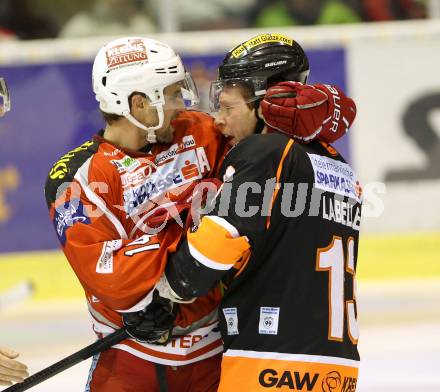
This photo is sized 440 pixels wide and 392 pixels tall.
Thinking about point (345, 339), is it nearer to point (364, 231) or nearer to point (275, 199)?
point (275, 199)

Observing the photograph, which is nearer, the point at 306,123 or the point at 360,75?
the point at 306,123

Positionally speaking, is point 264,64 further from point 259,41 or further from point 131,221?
point 131,221

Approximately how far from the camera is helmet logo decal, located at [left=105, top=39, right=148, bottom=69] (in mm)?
2846

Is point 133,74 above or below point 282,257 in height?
above

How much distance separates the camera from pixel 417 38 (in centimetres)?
697

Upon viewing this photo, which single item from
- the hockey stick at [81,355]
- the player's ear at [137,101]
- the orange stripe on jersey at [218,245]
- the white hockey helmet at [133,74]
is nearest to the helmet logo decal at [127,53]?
the white hockey helmet at [133,74]

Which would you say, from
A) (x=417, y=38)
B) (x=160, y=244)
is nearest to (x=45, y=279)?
(x=417, y=38)

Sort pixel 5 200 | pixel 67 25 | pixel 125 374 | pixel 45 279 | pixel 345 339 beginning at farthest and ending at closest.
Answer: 1. pixel 67 25
2. pixel 5 200
3. pixel 45 279
4. pixel 125 374
5. pixel 345 339

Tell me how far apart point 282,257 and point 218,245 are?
209 mm

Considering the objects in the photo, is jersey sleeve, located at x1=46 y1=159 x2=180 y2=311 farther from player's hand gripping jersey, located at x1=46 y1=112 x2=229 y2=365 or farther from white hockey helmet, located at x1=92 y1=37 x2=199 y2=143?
white hockey helmet, located at x1=92 y1=37 x2=199 y2=143

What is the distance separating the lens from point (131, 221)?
9.16 ft

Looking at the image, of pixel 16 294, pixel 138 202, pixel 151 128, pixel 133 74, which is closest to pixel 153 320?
pixel 138 202

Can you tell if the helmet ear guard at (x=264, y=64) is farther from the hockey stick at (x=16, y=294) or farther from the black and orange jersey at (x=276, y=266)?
the hockey stick at (x=16, y=294)

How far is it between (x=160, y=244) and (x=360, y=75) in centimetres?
470
